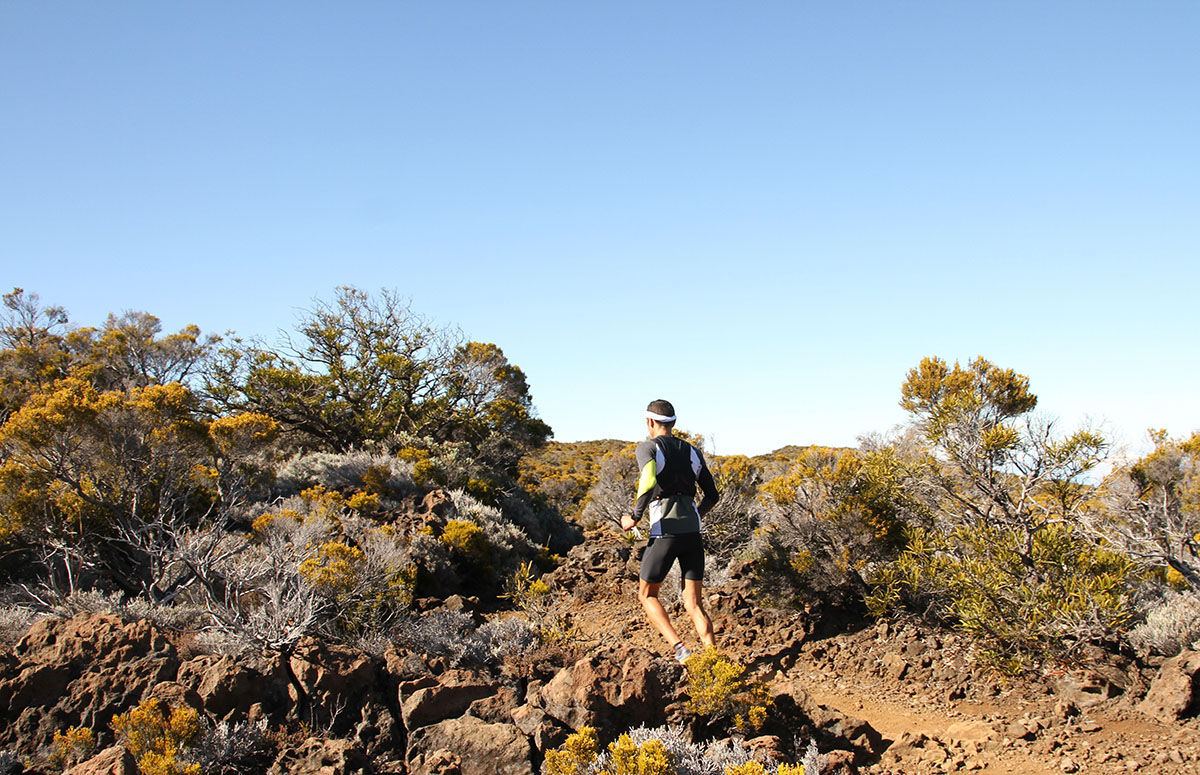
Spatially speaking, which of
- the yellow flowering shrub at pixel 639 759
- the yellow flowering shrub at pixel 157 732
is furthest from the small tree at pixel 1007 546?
the yellow flowering shrub at pixel 157 732

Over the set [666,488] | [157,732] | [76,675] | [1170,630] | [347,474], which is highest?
[347,474]

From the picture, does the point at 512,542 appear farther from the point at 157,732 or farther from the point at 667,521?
the point at 157,732

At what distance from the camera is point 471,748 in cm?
316

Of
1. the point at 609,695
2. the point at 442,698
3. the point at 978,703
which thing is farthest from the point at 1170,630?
the point at 442,698

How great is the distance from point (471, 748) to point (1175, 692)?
3795 mm

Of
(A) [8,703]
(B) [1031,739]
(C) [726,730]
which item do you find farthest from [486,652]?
(B) [1031,739]

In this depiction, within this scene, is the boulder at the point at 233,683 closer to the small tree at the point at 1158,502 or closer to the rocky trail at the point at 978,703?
the rocky trail at the point at 978,703

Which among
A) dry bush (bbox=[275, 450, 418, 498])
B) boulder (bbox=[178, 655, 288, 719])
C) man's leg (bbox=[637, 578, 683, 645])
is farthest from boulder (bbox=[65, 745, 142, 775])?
dry bush (bbox=[275, 450, 418, 498])

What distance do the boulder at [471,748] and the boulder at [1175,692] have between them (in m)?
3.43

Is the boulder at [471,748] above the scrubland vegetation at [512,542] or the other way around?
the other way around

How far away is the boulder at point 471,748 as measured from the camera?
3039 mm

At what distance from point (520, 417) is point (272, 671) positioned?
12710mm

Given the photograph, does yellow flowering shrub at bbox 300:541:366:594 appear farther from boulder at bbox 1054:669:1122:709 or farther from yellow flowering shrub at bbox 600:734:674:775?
boulder at bbox 1054:669:1122:709

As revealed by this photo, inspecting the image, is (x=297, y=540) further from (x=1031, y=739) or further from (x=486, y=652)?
(x=1031, y=739)
